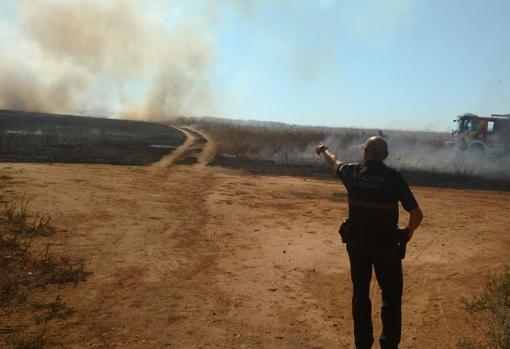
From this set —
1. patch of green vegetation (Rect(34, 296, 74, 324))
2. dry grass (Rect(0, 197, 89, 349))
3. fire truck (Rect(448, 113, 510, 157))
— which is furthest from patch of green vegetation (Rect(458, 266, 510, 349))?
fire truck (Rect(448, 113, 510, 157))

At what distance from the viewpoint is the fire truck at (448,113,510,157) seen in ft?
75.9

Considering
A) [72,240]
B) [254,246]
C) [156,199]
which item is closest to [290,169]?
[156,199]

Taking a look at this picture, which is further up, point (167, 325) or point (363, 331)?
point (363, 331)

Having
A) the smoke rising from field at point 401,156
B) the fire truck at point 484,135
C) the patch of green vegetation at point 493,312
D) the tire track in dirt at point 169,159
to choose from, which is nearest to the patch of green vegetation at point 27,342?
the patch of green vegetation at point 493,312

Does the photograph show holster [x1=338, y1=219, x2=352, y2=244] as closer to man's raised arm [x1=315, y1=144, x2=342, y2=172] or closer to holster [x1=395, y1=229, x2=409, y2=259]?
holster [x1=395, y1=229, x2=409, y2=259]

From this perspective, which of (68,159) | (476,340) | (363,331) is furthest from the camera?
(68,159)

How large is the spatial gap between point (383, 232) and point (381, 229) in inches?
1.3

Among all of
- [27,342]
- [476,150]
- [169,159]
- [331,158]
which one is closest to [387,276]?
[331,158]

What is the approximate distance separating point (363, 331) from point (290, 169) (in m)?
17.7

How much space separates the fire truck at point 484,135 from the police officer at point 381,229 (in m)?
22.0

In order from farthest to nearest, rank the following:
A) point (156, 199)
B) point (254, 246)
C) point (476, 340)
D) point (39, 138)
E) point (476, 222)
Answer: point (39, 138) → point (156, 199) → point (476, 222) → point (254, 246) → point (476, 340)

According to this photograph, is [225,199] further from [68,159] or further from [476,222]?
[68,159]

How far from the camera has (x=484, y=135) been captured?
23.5 metres

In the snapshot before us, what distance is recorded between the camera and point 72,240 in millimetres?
7977
